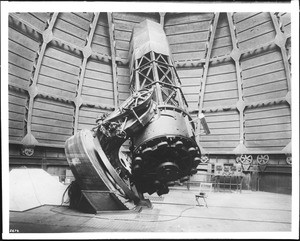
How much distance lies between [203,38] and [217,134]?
17.5ft

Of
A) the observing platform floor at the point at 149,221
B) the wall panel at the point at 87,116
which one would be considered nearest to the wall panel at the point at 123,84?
the wall panel at the point at 87,116

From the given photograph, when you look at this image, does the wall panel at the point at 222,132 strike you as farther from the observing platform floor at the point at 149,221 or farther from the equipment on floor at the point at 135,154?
the observing platform floor at the point at 149,221

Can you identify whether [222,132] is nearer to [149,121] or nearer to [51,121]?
[149,121]

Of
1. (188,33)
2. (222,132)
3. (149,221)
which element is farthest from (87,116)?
(149,221)

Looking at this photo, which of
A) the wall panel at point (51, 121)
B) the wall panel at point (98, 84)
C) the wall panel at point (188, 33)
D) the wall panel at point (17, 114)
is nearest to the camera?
the wall panel at point (17, 114)

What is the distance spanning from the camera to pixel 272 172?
1064cm

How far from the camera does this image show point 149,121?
5602mm

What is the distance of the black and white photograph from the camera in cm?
441

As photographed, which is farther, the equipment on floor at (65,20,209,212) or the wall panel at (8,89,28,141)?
the wall panel at (8,89,28,141)

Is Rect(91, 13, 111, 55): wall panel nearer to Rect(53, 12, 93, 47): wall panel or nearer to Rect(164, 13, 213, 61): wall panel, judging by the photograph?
Rect(53, 12, 93, 47): wall panel

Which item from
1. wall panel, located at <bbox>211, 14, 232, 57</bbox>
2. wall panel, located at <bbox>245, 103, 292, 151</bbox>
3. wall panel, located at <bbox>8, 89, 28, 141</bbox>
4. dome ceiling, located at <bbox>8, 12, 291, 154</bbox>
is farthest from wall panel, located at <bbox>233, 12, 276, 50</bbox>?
wall panel, located at <bbox>8, 89, 28, 141</bbox>

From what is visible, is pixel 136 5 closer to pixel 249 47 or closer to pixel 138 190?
pixel 138 190

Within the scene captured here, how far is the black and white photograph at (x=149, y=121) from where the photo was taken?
4.41 m

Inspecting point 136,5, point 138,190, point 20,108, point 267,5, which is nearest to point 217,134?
point 138,190
